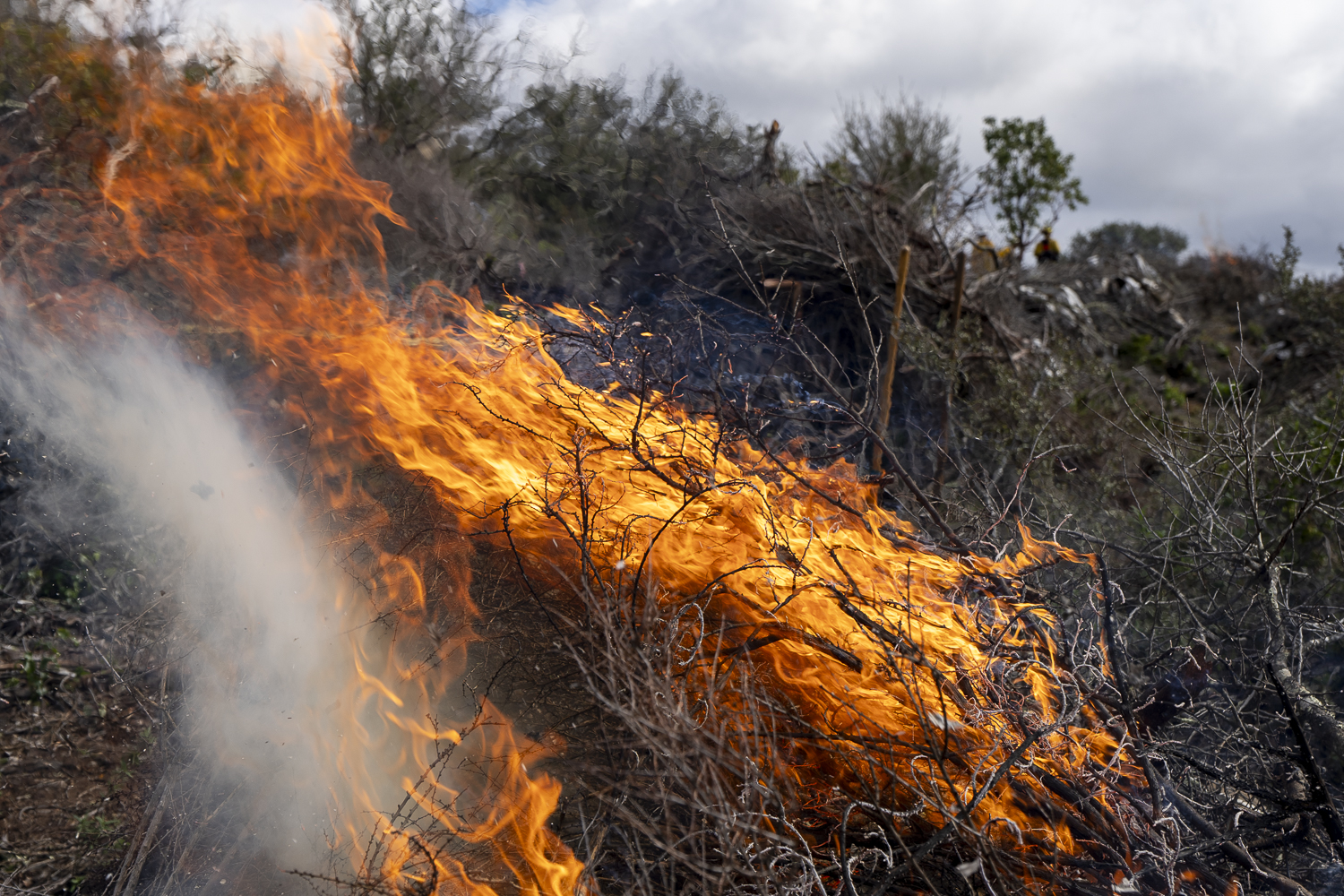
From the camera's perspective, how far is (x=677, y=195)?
10117 millimetres

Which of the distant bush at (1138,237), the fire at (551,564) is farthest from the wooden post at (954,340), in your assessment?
the distant bush at (1138,237)

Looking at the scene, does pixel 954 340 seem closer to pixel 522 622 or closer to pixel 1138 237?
pixel 522 622

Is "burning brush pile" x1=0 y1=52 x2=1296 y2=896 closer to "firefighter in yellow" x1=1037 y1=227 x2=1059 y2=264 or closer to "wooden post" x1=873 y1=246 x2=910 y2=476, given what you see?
"wooden post" x1=873 y1=246 x2=910 y2=476

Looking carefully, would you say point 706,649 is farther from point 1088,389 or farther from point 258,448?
point 1088,389

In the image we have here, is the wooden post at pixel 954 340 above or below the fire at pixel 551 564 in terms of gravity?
above

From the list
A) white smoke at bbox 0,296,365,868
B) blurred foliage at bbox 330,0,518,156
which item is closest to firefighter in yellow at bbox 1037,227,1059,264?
blurred foliage at bbox 330,0,518,156

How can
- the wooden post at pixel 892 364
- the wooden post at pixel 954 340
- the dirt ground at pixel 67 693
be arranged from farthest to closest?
the wooden post at pixel 954 340
the wooden post at pixel 892 364
the dirt ground at pixel 67 693

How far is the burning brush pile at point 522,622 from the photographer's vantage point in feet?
10.1

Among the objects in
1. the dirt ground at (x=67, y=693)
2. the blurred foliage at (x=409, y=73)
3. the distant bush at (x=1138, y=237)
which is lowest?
the dirt ground at (x=67, y=693)

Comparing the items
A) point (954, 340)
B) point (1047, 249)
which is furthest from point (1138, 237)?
point (954, 340)

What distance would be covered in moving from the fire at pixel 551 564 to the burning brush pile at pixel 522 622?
0.07 feet

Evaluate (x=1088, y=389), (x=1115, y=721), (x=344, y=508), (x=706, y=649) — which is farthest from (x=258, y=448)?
(x=1088, y=389)

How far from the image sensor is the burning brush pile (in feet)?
10.1

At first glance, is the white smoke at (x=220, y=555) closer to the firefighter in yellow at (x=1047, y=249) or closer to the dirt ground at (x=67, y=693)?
the dirt ground at (x=67, y=693)
